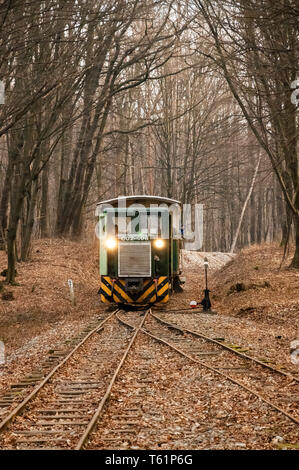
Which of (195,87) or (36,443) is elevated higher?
(195,87)

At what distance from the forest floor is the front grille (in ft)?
5.56

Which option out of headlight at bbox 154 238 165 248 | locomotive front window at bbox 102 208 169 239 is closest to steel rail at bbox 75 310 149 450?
headlight at bbox 154 238 165 248

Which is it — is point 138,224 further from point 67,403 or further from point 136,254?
point 67,403

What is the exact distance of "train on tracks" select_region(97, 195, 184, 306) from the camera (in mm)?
18344

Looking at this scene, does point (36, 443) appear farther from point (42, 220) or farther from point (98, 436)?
point (42, 220)

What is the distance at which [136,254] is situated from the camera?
18328 mm

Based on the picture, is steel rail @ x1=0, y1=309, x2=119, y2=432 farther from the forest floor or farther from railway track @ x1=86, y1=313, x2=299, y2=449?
railway track @ x1=86, y1=313, x2=299, y2=449

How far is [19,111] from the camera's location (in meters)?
15.0

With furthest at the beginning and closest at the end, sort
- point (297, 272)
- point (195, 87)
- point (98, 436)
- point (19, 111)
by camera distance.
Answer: point (195, 87), point (297, 272), point (19, 111), point (98, 436)

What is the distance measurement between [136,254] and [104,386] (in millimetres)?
9788

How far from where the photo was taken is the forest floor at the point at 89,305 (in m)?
12.2

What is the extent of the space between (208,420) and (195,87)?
33.4 metres
